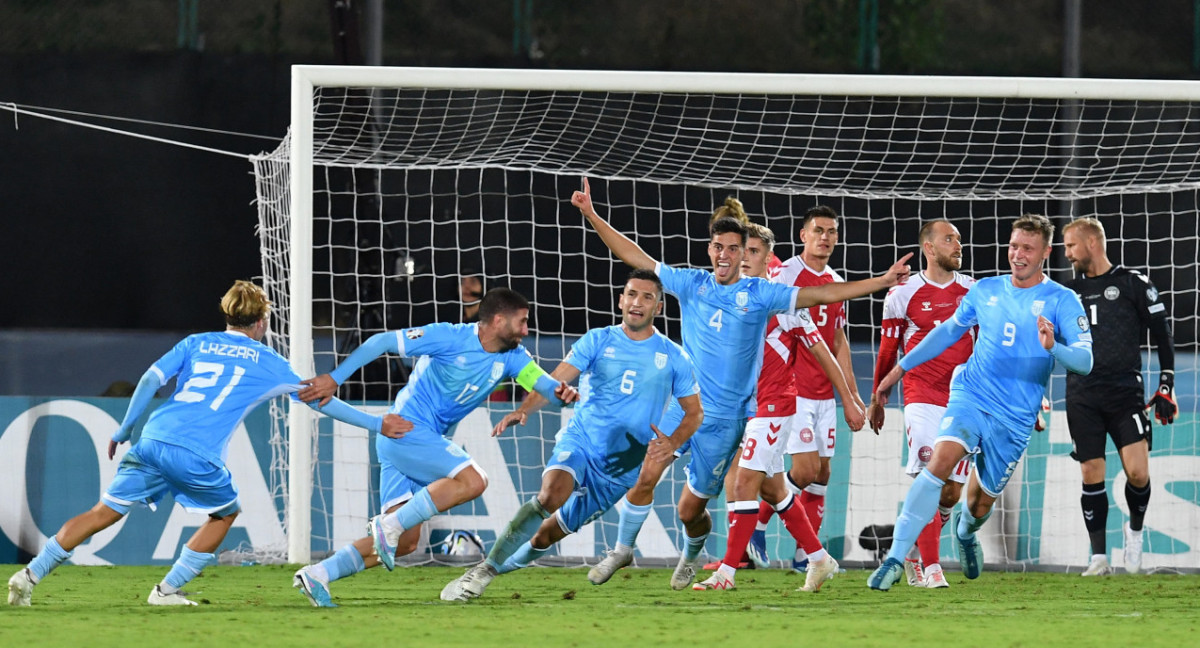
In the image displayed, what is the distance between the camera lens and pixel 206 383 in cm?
663

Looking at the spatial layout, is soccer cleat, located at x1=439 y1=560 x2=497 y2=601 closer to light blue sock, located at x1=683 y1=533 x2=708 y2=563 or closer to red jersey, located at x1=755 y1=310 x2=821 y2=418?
light blue sock, located at x1=683 y1=533 x2=708 y2=563

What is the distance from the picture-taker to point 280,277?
9953 millimetres

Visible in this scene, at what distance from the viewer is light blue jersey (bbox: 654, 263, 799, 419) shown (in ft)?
24.3

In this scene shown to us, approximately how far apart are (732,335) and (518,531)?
1.50m

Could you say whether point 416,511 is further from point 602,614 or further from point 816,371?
point 816,371

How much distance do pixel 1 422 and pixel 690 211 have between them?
18.4 feet

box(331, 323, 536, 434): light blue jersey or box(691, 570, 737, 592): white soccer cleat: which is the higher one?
box(331, 323, 536, 434): light blue jersey

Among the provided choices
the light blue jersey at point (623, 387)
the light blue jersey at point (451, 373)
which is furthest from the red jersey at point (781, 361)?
the light blue jersey at point (451, 373)

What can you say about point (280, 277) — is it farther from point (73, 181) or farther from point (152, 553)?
point (73, 181)

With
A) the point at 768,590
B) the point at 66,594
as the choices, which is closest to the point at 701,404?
the point at 768,590

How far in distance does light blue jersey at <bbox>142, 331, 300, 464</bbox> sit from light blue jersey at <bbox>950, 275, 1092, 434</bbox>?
3.18 m

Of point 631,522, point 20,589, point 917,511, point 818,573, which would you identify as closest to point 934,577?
point 818,573

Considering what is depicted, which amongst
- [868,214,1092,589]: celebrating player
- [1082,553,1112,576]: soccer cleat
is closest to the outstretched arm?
[868,214,1092,589]: celebrating player

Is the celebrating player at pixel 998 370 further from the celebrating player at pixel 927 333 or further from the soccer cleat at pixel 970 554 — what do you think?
the celebrating player at pixel 927 333
